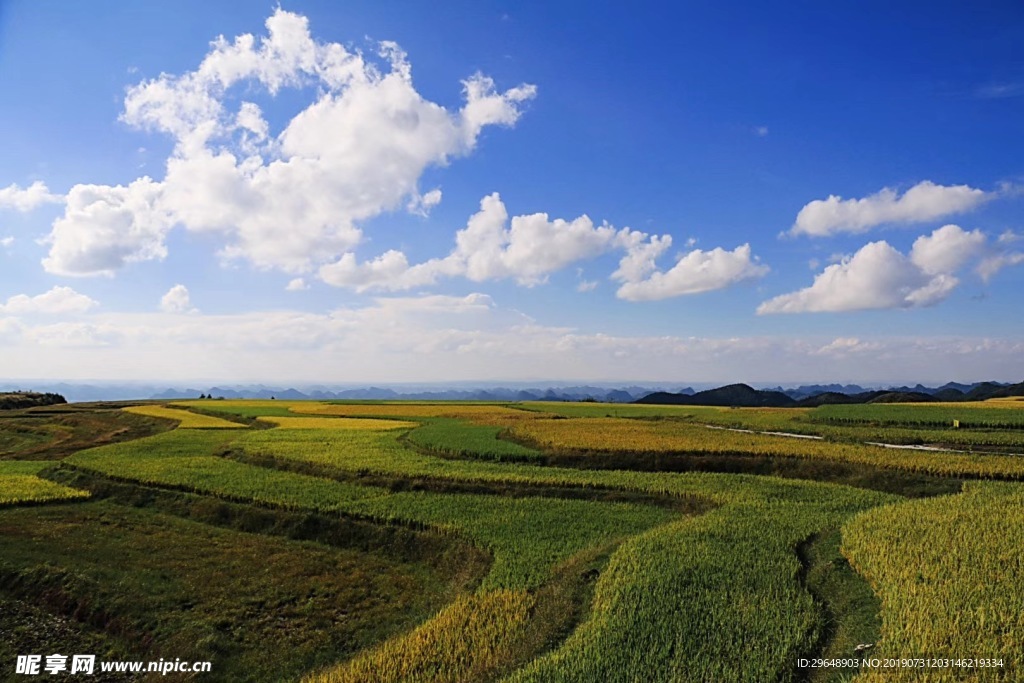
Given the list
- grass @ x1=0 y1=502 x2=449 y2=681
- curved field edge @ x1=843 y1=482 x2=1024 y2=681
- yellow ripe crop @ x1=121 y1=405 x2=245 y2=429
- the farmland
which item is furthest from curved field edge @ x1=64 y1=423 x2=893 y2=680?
yellow ripe crop @ x1=121 y1=405 x2=245 y2=429

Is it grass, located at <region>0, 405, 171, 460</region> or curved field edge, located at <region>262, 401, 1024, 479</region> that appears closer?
curved field edge, located at <region>262, 401, 1024, 479</region>

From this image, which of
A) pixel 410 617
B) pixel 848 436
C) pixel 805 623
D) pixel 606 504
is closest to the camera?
pixel 805 623

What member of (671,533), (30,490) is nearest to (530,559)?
(671,533)

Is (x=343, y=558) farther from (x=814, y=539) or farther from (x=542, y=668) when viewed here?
(x=814, y=539)

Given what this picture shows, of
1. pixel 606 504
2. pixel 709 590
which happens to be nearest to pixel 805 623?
pixel 709 590

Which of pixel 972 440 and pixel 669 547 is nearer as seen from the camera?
pixel 669 547

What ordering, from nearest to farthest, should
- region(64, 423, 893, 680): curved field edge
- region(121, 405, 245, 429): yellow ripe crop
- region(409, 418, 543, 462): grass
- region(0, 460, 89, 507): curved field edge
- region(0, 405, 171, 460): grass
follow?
region(64, 423, 893, 680): curved field edge, region(0, 460, 89, 507): curved field edge, region(409, 418, 543, 462): grass, region(0, 405, 171, 460): grass, region(121, 405, 245, 429): yellow ripe crop

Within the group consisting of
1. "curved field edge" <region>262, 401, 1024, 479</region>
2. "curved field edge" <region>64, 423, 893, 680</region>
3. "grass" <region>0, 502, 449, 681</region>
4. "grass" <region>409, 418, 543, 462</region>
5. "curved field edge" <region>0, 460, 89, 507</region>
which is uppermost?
"curved field edge" <region>262, 401, 1024, 479</region>

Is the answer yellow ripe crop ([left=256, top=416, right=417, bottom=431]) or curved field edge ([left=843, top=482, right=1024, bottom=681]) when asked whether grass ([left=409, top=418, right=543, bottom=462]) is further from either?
curved field edge ([left=843, top=482, right=1024, bottom=681])
